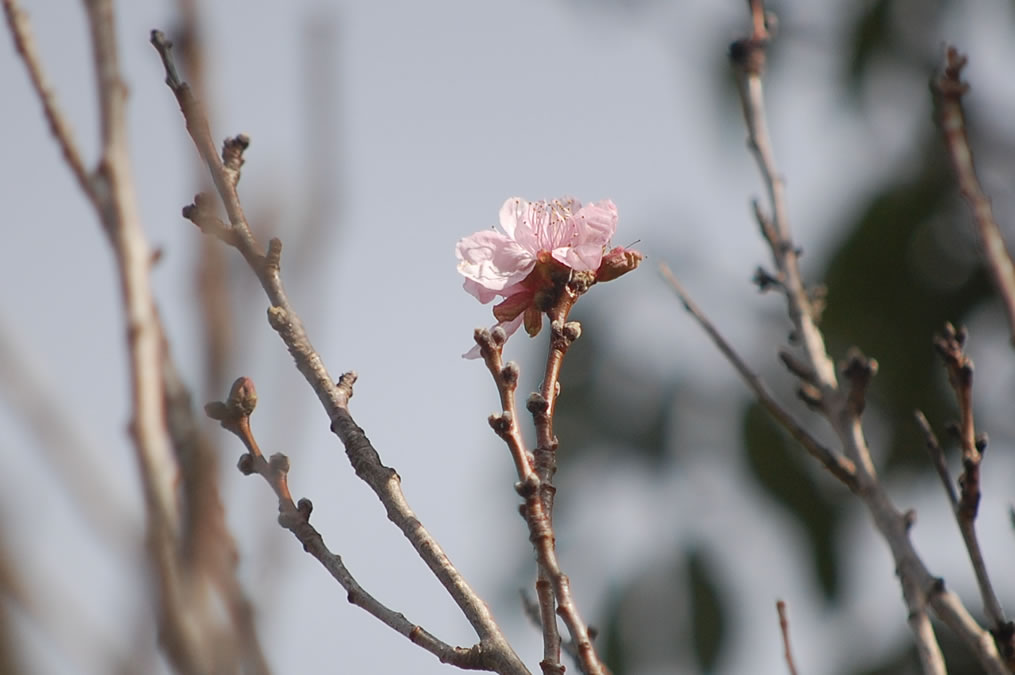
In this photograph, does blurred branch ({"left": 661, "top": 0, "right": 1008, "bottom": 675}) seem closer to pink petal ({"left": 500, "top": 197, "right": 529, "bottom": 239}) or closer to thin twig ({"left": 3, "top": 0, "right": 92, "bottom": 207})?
pink petal ({"left": 500, "top": 197, "right": 529, "bottom": 239})

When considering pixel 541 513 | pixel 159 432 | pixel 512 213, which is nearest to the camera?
pixel 159 432

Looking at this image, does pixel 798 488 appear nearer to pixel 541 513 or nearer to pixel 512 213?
pixel 512 213

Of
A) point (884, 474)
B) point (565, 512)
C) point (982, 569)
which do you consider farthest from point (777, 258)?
point (565, 512)

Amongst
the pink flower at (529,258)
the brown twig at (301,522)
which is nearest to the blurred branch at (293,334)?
the brown twig at (301,522)

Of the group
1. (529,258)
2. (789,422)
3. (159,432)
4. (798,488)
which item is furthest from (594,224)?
(798,488)

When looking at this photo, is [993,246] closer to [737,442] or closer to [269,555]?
[269,555]

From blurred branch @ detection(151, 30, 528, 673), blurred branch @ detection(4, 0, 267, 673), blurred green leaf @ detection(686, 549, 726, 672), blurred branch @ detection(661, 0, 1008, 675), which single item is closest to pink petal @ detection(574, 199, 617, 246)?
blurred branch @ detection(661, 0, 1008, 675)
